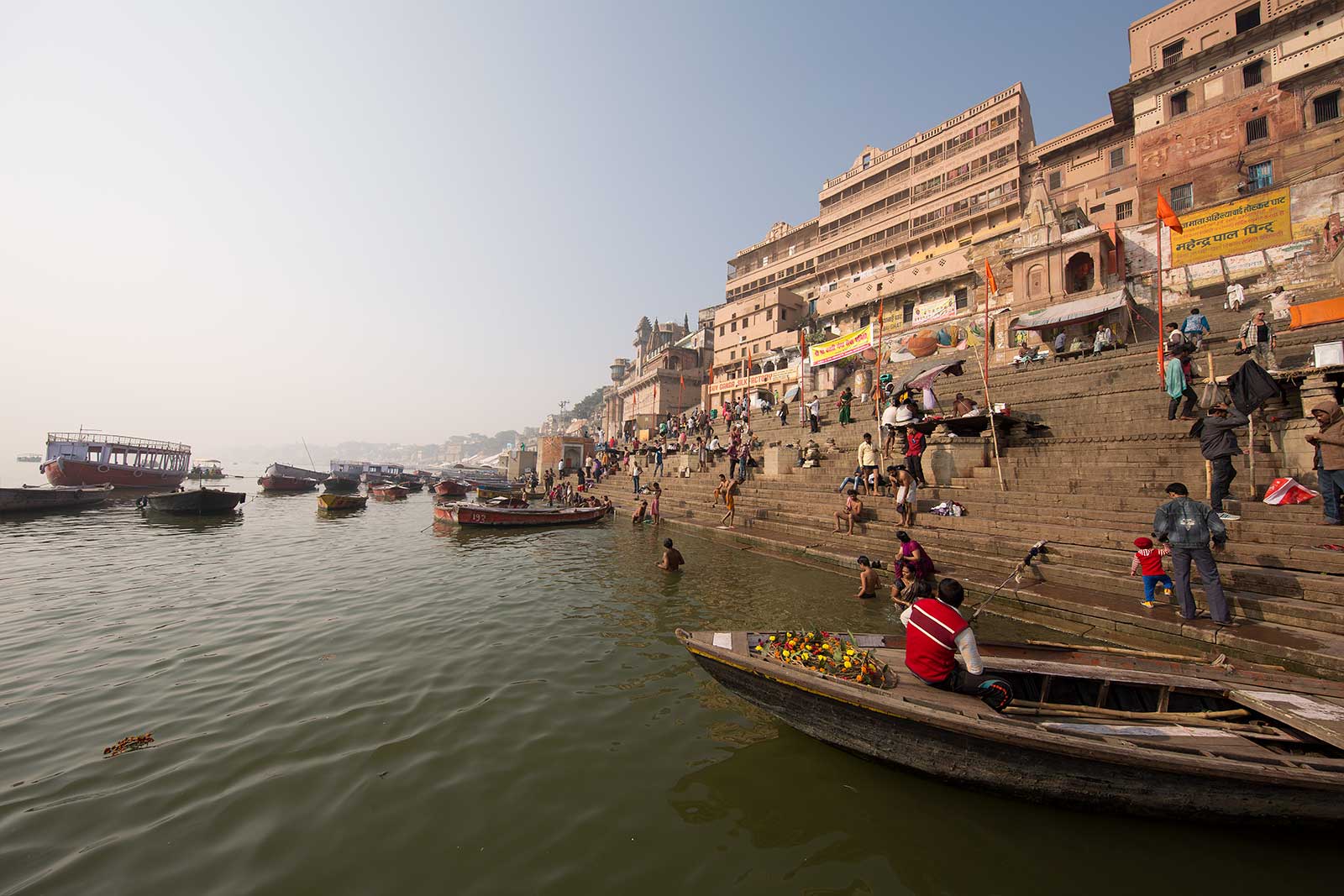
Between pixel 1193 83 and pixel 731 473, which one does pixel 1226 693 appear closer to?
pixel 731 473

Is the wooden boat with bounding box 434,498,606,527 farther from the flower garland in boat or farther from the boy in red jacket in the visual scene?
the boy in red jacket

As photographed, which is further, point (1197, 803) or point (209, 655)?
point (209, 655)

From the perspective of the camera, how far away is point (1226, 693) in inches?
172

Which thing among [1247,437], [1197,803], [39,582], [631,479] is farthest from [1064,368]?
[39,582]

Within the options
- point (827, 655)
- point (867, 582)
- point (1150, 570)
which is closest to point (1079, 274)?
point (1150, 570)

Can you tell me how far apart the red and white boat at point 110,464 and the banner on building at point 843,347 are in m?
50.7

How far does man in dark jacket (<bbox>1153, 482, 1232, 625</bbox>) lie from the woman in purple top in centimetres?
291

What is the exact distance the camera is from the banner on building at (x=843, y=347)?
776 inches

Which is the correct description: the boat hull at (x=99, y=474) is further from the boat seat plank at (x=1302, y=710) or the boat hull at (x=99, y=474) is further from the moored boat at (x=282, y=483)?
the boat seat plank at (x=1302, y=710)

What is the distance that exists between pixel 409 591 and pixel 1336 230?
31328mm

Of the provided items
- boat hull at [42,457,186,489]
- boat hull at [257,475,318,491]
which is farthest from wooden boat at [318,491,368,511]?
boat hull at [42,457,186,489]

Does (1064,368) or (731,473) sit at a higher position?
(1064,368)

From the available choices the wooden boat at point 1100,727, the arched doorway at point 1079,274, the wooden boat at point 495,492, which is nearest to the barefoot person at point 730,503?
the wooden boat at point 1100,727

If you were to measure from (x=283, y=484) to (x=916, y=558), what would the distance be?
4995 centimetres
